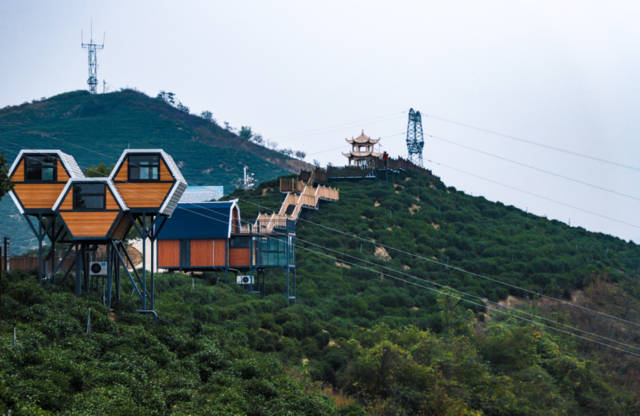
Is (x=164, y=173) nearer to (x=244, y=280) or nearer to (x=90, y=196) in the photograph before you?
(x=90, y=196)

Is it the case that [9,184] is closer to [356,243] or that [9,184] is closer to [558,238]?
[356,243]

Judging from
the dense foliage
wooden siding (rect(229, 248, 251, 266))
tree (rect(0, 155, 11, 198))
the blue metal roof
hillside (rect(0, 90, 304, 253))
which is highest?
Answer: hillside (rect(0, 90, 304, 253))

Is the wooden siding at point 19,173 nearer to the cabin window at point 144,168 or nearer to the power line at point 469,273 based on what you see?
the cabin window at point 144,168

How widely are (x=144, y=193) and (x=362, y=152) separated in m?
67.0

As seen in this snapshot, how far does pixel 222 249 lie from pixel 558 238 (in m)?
47.7

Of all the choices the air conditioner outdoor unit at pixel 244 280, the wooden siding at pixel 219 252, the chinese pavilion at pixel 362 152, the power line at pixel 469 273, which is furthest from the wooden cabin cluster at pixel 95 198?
the chinese pavilion at pixel 362 152

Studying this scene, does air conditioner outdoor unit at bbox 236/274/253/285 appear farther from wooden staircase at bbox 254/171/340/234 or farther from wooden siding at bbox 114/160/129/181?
wooden siding at bbox 114/160/129/181

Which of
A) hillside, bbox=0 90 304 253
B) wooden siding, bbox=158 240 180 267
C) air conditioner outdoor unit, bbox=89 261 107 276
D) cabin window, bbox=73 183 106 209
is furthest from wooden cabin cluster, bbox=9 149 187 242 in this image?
hillside, bbox=0 90 304 253

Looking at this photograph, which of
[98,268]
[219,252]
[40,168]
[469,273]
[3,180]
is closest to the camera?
[3,180]

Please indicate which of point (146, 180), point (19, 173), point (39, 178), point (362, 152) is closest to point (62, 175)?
Result: point (39, 178)

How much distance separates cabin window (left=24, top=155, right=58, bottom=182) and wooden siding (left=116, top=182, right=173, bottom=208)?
3198 mm

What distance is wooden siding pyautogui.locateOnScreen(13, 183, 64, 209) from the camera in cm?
3052

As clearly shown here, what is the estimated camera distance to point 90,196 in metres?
29.8

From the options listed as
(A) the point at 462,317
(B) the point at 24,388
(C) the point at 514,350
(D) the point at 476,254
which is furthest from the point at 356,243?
(B) the point at 24,388
